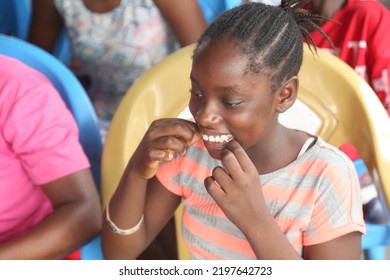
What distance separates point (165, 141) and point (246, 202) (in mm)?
83

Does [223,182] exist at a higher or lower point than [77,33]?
higher

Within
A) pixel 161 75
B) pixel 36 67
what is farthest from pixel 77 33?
pixel 161 75

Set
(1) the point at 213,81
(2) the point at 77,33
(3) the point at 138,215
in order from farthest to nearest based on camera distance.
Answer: (2) the point at 77,33
(3) the point at 138,215
(1) the point at 213,81

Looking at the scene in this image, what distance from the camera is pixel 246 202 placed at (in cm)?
48

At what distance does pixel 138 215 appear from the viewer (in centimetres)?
58

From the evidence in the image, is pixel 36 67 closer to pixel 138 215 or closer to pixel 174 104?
pixel 174 104

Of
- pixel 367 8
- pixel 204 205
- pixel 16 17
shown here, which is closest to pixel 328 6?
pixel 367 8

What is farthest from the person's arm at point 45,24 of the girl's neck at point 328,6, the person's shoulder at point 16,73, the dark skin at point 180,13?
the girl's neck at point 328,6

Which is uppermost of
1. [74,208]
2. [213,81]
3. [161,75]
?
[213,81]

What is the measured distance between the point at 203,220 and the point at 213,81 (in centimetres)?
17

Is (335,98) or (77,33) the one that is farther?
(77,33)

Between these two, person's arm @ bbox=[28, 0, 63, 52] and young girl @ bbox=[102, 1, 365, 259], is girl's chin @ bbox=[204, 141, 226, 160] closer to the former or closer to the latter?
young girl @ bbox=[102, 1, 365, 259]

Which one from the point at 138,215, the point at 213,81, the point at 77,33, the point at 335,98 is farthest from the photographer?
the point at 77,33

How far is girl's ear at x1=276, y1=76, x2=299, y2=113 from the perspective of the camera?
491 millimetres
